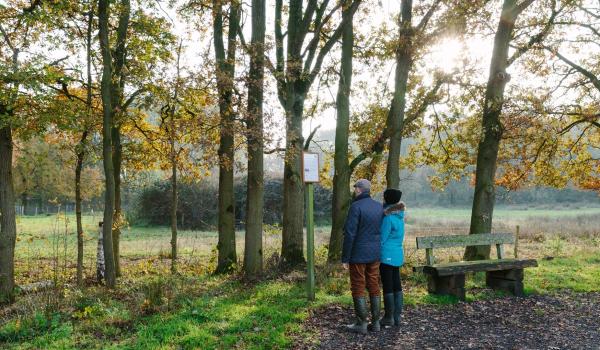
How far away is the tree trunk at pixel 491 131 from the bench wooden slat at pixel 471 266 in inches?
118

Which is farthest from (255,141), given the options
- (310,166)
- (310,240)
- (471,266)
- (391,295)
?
(471,266)

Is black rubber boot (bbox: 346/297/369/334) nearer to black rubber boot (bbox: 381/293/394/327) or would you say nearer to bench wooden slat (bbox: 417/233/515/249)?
black rubber boot (bbox: 381/293/394/327)

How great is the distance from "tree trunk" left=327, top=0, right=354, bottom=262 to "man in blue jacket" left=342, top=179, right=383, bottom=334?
6.75 m

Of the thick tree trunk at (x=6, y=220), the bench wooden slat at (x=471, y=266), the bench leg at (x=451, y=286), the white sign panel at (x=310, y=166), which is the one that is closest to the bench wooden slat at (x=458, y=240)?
the bench wooden slat at (x=471, y=266)

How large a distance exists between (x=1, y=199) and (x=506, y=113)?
39.9 ft

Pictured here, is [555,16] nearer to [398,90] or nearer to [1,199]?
[398,90]

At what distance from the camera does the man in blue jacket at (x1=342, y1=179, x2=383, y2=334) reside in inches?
256

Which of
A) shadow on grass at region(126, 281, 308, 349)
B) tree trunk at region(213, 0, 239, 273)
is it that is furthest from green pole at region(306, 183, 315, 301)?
tree trunk at region(213, 0, 239, 273)

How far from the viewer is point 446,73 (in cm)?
1542

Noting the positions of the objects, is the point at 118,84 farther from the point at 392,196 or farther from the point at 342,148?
the point at 392,196

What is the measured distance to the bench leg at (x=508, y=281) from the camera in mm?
9156

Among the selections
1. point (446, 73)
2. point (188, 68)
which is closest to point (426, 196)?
point (446, 73)

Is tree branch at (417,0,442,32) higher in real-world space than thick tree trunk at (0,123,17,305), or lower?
higher

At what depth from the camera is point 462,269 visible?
8445mm
